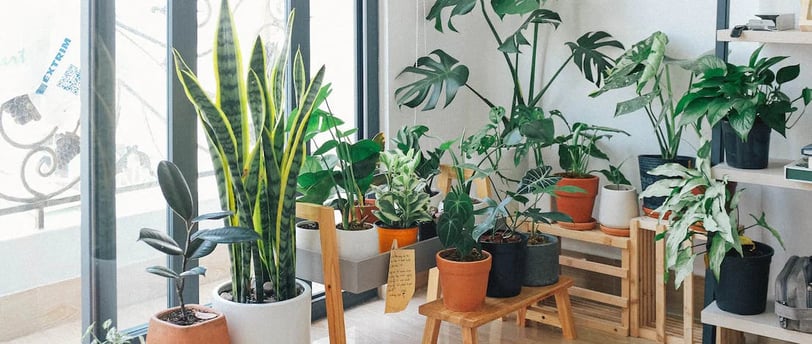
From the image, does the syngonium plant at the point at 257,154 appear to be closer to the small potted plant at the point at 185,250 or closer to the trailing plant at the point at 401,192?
the small potted plant at the point at 185,250

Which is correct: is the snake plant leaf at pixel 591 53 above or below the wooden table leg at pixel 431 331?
above

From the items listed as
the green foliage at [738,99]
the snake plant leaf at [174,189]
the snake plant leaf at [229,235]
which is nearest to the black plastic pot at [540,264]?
the green foliage at [738,99]

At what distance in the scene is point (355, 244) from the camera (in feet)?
8.93

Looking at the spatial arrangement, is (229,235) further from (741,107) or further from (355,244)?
(741,107)

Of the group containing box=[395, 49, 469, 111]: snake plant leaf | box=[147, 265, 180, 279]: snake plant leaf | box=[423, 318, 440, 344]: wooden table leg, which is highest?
box=[395, 49, 469, 111]: snake plant leaf

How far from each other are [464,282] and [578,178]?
82 cm

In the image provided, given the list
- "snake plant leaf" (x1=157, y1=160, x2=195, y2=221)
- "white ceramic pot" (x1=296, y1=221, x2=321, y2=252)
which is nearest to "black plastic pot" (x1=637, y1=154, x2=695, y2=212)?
"white ceramic pot" (x1=296, y1=221, x2=321, y2=252)

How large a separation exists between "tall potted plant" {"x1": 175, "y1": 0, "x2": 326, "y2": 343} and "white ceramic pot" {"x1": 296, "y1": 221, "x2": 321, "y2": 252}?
0.70 ft

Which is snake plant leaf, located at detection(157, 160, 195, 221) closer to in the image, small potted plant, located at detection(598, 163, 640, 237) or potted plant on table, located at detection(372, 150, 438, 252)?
potted plant on table, located at detection(372, 150, 438, 252)

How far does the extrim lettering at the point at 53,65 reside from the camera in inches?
98.7

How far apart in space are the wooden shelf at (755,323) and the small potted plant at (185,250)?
57.6 inches

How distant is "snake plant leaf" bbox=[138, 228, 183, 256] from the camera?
228 centimetres

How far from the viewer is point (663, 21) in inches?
133

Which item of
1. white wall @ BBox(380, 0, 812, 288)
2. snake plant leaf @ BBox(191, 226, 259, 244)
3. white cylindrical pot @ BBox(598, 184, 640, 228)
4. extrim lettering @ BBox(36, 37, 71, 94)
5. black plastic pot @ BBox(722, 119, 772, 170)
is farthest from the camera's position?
white cylindrical pot @ BBox(598, 184, 640, 228)
